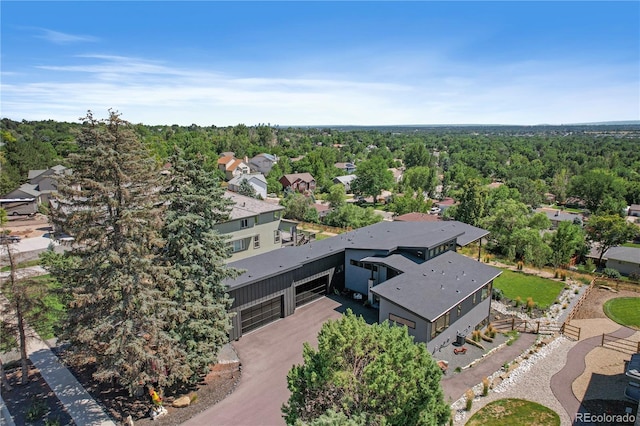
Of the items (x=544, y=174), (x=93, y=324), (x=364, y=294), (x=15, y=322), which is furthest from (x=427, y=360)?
(x=544, y=174)

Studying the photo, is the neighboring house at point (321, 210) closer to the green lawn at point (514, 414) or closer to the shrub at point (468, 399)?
the shrub at point (468, 399)

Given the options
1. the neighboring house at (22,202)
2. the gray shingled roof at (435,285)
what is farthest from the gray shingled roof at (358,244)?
the neighboring house at (22,202)

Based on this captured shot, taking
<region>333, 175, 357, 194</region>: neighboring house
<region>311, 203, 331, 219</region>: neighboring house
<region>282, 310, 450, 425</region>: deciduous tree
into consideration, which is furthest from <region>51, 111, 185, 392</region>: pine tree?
<region>333, 175, 357, 194</region>: neighboring house

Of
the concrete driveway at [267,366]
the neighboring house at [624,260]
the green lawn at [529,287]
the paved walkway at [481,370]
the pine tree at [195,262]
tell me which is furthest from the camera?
the neighboring house at [624,260]

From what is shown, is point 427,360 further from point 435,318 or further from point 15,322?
point 15,322

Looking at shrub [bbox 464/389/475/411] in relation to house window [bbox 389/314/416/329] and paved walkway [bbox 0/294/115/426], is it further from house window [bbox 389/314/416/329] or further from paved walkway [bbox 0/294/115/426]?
paved walkway [bbox 0/294/115/426]

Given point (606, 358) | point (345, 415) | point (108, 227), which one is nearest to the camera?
point (345, 415)

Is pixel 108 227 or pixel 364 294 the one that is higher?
pixel 108 227
